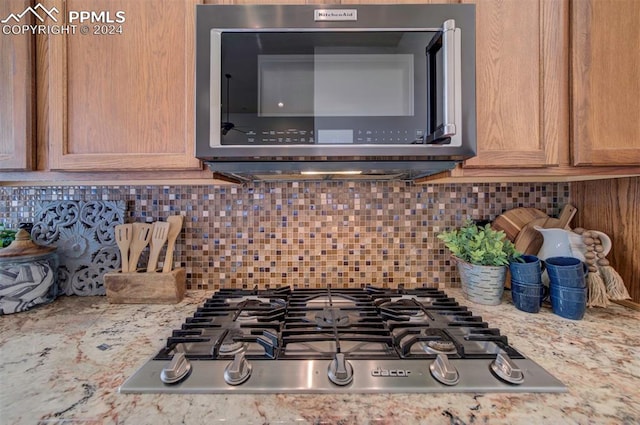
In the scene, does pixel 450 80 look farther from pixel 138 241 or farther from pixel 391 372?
pixel 138 241

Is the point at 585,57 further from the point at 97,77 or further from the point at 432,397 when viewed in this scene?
the point at 97,77

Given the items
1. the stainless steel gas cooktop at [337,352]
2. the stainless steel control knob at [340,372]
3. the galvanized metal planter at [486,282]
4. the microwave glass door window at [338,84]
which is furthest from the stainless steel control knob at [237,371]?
the galvanized metal planter at [486,282]

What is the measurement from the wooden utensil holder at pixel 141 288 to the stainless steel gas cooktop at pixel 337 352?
0.59ft

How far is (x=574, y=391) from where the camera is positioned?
Answer: 1.92ft

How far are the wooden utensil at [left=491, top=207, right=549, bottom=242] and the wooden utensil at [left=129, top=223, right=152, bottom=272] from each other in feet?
4.45

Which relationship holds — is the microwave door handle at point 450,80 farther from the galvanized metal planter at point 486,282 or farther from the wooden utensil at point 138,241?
the wooden utensil at point 138,241

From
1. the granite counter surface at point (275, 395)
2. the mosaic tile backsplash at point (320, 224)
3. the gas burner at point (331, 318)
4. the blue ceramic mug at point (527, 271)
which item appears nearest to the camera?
the granite counter surface at point (275, 395)

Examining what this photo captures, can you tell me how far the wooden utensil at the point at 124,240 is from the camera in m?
1.08

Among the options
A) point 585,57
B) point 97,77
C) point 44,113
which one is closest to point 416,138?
point 585,57

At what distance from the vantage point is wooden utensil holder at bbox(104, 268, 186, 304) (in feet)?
3.40

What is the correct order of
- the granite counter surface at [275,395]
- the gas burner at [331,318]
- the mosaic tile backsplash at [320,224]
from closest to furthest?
1. the granite counter surface at [275,395]
2. the gas burner at [331,318]
3. the mosaic tile backsplash at [320,224]

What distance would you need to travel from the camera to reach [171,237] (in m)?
1.12

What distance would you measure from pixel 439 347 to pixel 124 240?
1110mm

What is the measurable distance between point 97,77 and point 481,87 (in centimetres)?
113
